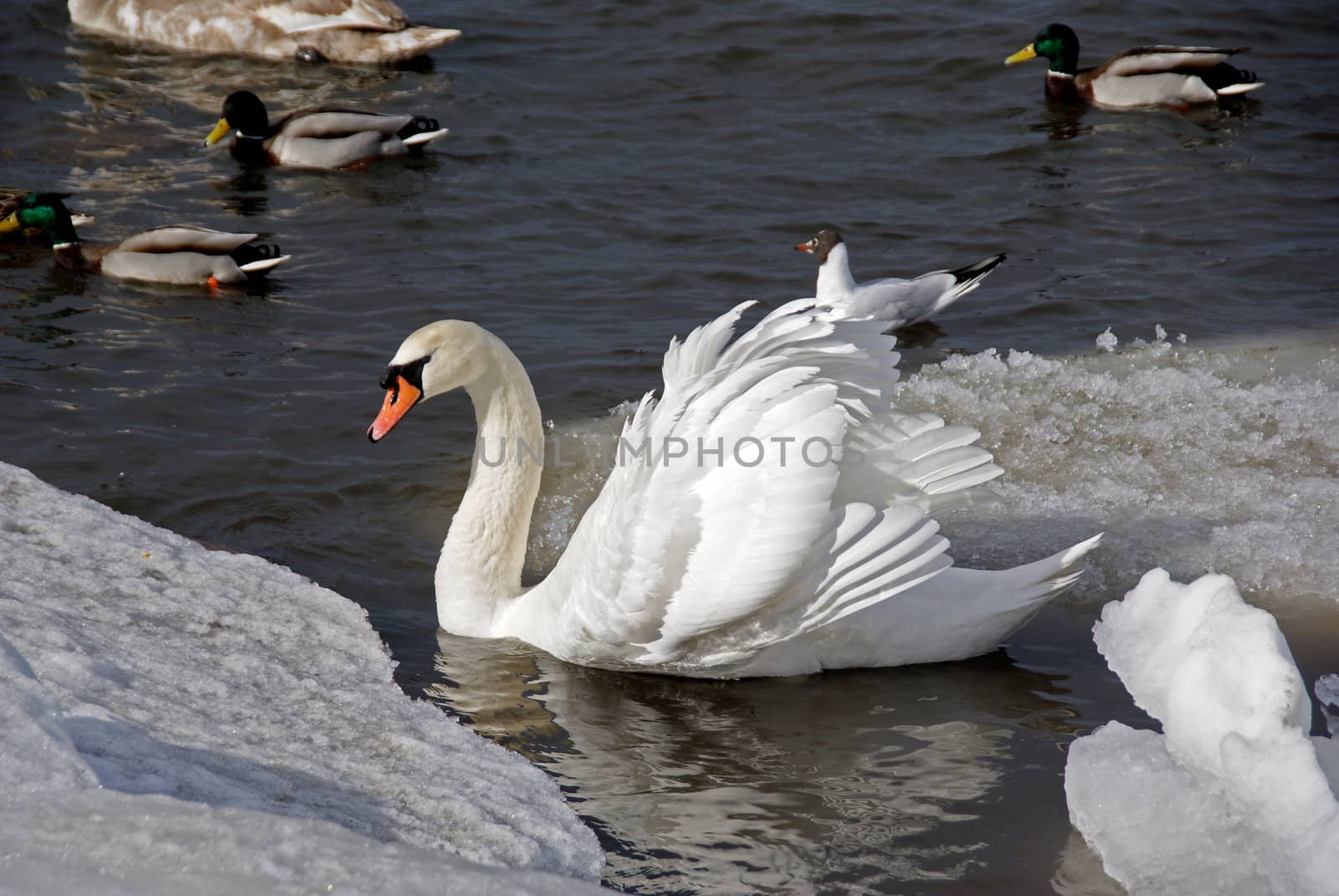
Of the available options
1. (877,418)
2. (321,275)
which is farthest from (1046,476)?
(321,275)

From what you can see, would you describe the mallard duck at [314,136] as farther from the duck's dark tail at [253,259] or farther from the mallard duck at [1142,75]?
the mallard duck at [1142,75]

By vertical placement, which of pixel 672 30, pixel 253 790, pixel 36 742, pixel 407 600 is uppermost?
pixel 672 30

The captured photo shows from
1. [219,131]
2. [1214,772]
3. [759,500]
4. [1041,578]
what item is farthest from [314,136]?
[1214,772]

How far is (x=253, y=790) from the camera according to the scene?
328 centimetres

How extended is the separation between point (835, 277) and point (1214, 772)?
5451 mm

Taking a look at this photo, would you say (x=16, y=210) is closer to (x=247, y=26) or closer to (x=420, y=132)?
(x=420, y=132)

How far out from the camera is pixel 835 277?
28.6ft

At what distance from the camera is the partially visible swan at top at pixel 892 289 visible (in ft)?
28.0

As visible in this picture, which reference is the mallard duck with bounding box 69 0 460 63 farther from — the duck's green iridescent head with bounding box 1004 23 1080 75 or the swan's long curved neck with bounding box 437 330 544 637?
the swan's long curved neck with bounding box 437 330 544 637

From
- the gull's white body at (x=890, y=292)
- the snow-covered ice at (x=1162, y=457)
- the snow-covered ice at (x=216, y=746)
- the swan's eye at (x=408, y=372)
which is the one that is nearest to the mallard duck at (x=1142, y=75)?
the gull's white body at (x=890, y=292)

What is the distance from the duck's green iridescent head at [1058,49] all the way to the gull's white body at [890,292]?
467 cm

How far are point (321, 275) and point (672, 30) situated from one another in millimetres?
5597

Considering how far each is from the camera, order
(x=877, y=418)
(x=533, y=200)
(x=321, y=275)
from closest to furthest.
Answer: (x=877, y=418)
(x=321, y=275)
(x=533, y=200)

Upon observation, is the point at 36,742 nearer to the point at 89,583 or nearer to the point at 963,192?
the point at 89,583
